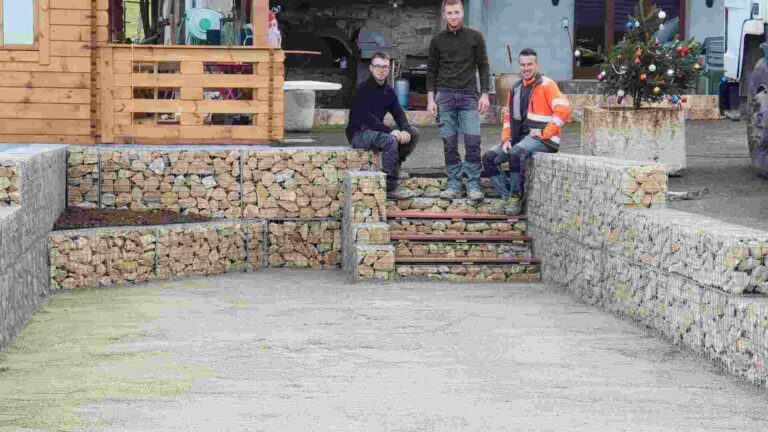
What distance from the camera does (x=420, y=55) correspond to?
93.6 ft

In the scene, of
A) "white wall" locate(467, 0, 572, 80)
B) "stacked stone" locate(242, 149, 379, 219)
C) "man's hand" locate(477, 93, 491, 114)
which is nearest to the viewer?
"man's hand" locate(477, 93, 491, 114)

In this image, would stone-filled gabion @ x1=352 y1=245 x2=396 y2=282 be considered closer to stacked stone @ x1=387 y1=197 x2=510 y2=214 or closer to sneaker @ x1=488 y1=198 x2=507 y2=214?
stacked stone @ x1=387 y1=197 x2=510 y2=214

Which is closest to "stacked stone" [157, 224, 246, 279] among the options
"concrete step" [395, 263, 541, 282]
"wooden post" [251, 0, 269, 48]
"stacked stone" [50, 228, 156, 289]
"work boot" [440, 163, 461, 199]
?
"stacked stone" [50, 228, 156, 289]

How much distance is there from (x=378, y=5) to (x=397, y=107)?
13.8 m

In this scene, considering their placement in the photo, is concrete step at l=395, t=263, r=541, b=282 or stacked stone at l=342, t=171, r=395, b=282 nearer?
stacked stone at l=342, t=171, r=395, b=282

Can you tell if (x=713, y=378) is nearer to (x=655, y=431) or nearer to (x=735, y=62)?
(x=655, y=431)

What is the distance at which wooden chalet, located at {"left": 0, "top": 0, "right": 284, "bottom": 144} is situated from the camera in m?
16.2

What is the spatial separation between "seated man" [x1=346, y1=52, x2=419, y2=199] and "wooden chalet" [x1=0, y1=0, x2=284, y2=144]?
142 cm

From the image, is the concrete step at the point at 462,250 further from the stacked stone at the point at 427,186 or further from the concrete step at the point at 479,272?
the stacked stone at the point at 427,186

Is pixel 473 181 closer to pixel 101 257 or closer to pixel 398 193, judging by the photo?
pixel 398 193

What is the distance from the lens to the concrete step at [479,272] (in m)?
14.2

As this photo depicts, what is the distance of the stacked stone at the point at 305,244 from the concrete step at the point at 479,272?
1.60 meters

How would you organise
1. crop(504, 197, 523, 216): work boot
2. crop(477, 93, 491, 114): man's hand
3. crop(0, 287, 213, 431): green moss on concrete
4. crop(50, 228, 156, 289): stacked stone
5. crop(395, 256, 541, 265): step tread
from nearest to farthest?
1. crop(0, 287, 213, 431): green moss on concrete
2. crop(50, 228, 156, 289): stacked stone
3. crop(395, 256, 541, 265): step tread
4. crop(477, 93, 491, 114): man's hand
5. crop(504, 197, 523, 216): work boot

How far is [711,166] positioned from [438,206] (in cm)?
460
